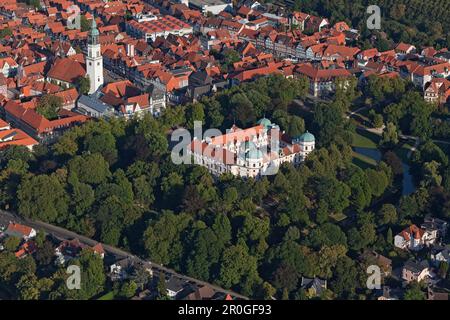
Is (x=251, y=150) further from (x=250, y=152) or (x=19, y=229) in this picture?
(x=19, y=229)

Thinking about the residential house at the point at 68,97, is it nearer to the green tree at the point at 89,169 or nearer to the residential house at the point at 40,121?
the residential house at the point at 40,121

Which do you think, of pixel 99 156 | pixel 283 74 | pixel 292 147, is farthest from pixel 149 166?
pixel 283 74

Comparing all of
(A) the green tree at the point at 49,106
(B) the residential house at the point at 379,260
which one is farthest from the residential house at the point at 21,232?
(B) the residential house at the point at 379,260

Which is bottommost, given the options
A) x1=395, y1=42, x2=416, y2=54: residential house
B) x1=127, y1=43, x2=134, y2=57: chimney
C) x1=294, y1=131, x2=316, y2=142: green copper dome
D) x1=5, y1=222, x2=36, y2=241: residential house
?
x1=127, y1=43, x2=134, y2=57: chimney

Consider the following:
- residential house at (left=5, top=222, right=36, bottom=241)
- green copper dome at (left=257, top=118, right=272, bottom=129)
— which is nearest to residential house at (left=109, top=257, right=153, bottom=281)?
residential house at (left=5, top=222, right=36, bottom=241)

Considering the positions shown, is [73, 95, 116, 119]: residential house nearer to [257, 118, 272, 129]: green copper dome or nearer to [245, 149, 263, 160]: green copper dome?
[257, 118, 272, 129]: green copper dome

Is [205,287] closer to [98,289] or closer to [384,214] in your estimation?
[98,289]
